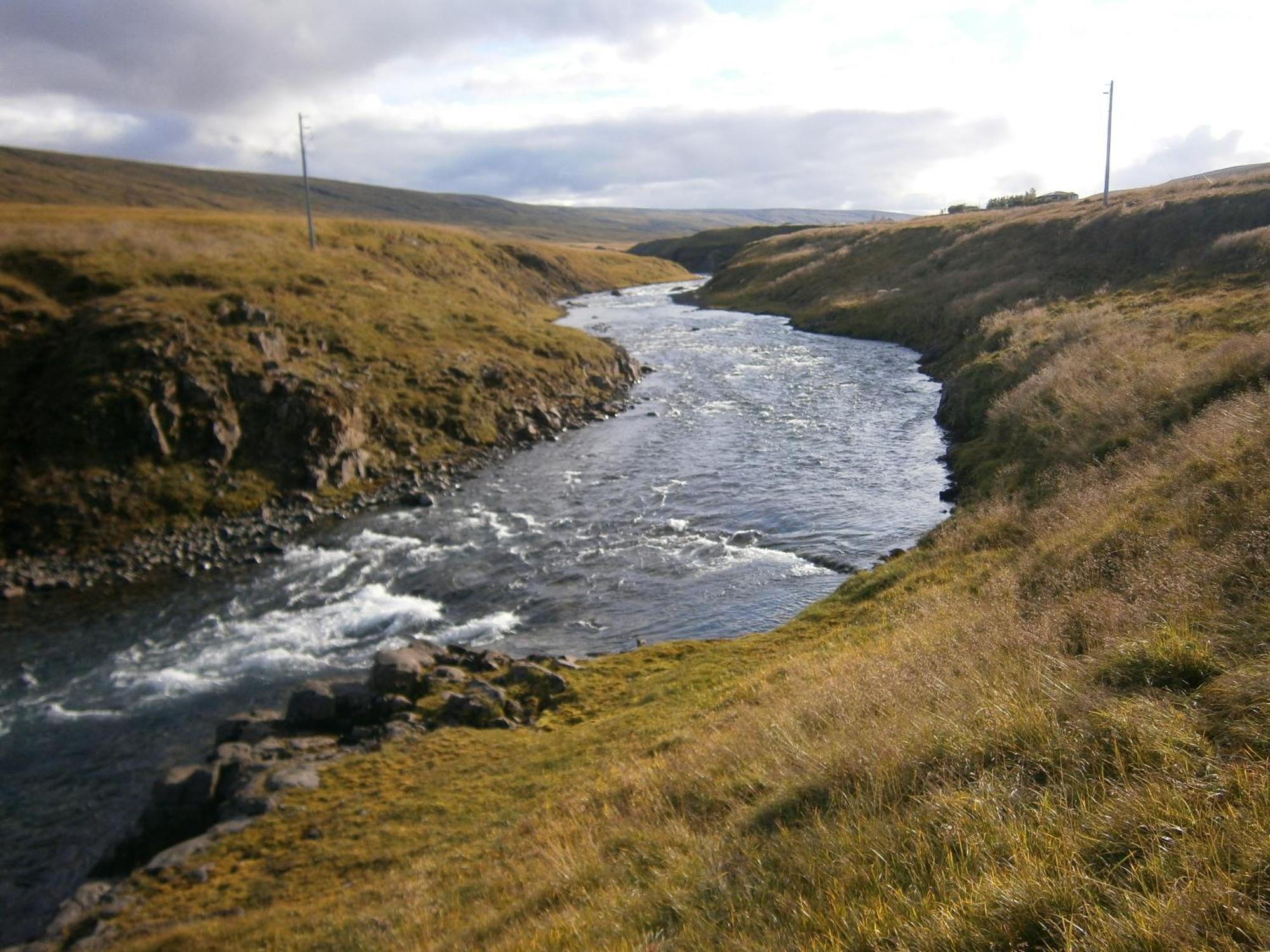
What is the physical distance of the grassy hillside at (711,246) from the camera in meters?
176

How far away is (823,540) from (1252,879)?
2113 centimetres

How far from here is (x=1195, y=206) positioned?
173 ft

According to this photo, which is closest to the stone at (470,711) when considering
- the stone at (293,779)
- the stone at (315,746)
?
the stone at (315,746)

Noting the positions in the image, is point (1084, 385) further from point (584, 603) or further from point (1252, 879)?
point (1252, 879)

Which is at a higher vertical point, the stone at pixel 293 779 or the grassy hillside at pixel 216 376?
the grassy hillside at pixel 216 376

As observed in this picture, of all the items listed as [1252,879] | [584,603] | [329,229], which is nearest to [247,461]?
[584,603]

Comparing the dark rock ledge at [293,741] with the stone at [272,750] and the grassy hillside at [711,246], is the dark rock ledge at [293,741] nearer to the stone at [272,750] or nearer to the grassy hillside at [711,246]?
the stone at [272,750]

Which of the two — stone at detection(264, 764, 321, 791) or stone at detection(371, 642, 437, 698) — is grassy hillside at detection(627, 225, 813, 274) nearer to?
stone at detection(371, 642, 437, 698)

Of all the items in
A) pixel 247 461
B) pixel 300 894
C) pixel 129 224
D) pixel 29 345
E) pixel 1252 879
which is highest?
pixel 129 224

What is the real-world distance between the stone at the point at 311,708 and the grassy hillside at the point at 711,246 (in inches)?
6565

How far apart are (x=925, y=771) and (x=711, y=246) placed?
192418 mm

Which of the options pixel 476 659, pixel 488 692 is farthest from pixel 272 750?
pixel 476 659

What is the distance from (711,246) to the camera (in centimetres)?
19038

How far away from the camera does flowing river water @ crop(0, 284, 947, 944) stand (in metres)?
16.5
